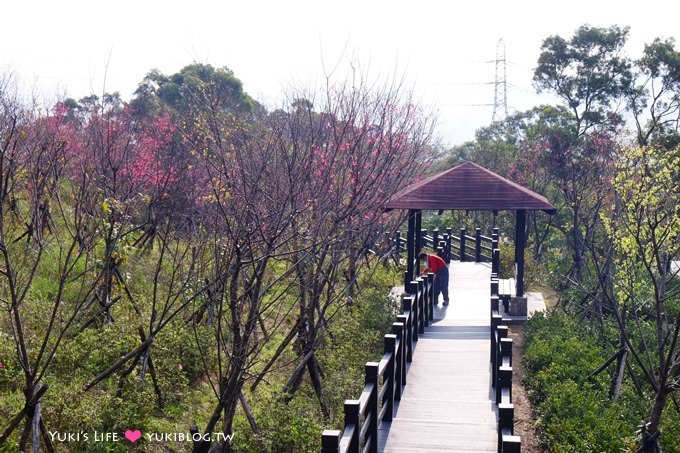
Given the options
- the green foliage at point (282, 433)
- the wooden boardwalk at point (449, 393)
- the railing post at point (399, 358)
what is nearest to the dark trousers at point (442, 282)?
the wooden boardwalk at point (449, 393)

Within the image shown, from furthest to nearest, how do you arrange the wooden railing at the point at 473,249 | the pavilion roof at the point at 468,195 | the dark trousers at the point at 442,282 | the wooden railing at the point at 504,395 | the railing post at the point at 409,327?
the wooden railing at the point at 473,249
the pavilion roof at the point at 468,195
the dark trousers at the point at 442,282
the railing post at the point at 409,327
the wooden railing at the point at 504,395

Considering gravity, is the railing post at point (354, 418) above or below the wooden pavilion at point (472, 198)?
below

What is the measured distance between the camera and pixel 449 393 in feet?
25.9

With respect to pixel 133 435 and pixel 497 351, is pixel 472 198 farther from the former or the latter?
pixel 133 435

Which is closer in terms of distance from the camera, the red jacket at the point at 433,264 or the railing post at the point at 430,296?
the railing post at the point at 430,296

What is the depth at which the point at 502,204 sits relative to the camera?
1360 cm

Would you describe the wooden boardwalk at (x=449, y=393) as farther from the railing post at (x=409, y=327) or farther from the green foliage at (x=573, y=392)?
the green foliage at (x=573, y=392)

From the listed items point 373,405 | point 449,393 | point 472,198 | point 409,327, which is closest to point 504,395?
point 373,405

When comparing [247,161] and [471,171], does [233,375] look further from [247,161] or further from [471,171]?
[471,171]

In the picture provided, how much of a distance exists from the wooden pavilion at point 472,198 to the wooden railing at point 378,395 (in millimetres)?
3589

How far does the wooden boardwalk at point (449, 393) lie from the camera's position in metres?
6.46

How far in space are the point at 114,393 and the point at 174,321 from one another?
85.3 inches

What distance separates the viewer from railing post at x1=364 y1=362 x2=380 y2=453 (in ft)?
19.7

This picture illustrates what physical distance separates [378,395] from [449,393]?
1.69 metres
